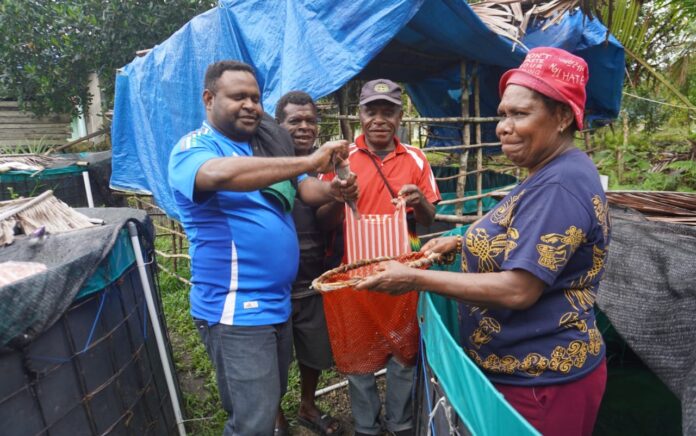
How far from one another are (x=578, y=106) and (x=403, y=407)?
1.91m

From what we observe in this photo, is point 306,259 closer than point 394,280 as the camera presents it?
No

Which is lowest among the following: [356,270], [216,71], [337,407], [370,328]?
[337,407]

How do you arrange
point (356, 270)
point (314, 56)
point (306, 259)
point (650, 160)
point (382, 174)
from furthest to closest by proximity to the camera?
point (650, 160) → point (314, 56) → point (306, 259) → point (382, 174) → point (356, 270)

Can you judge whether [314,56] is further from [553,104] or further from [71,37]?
[71,37]

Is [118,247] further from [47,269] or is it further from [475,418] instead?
[475,418]

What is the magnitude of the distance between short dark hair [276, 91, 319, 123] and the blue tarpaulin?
135mm

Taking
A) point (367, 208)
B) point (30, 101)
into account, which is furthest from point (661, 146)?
point (30, 101)

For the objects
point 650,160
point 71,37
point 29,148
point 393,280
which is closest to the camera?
point 393,280

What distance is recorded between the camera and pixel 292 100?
269 cm

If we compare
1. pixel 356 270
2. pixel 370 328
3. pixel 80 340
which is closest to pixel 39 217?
pixel 80 340

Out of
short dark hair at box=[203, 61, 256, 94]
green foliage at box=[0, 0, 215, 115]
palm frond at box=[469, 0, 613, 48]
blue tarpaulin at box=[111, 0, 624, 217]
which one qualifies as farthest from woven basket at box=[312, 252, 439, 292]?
green foliage at box=[0, 0, 215, 115]

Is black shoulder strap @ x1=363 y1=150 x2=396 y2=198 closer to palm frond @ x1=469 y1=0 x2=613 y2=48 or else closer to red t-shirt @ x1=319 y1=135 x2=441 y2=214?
red t-shirt @ x1=319 y1=135 x2=441 y2=214

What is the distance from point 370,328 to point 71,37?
8.93 m

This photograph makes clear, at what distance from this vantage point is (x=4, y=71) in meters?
8.56
